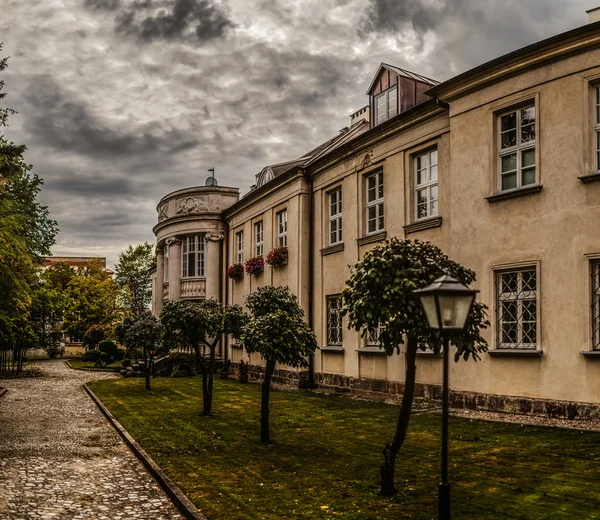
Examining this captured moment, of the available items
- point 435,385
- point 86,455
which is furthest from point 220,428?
point 435,385

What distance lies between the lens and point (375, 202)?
1916cm

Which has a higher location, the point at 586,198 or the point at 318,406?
the point at 586,198

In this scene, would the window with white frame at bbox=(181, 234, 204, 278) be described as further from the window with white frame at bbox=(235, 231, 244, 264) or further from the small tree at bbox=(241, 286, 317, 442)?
the small tree at bbox=(241, 286, 317, 442)

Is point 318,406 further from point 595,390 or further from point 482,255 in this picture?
point 595,390

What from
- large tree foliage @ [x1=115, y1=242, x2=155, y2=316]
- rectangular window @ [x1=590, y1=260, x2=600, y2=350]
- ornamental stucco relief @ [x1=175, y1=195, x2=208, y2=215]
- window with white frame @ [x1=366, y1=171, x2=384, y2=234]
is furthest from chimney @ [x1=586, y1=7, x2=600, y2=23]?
large tree foliage @ [x1=115, y1=242, x2=155, y2=316]

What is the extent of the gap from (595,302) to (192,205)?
972 inches

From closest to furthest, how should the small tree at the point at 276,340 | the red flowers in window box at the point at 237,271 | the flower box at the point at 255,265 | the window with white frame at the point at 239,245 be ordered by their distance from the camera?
1. the small tree at the point at 276,340
2. the flower box at the point at 255,265
3. the red flowers in window box at the point at 237,271
4. the window with white frame at the point at 239,245

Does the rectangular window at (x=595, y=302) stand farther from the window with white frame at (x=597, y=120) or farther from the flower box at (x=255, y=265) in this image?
the flower box at (x=255, y=265)

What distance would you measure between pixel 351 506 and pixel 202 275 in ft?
89.1

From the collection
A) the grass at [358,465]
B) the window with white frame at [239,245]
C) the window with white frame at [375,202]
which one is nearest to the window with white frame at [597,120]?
the grass at [358,465]

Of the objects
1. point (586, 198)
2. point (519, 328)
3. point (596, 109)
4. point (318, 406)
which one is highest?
point (596, 109)

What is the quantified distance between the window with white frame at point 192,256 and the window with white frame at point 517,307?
869 inches

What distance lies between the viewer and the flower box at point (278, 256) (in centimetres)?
2438

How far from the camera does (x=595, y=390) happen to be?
11898mm
